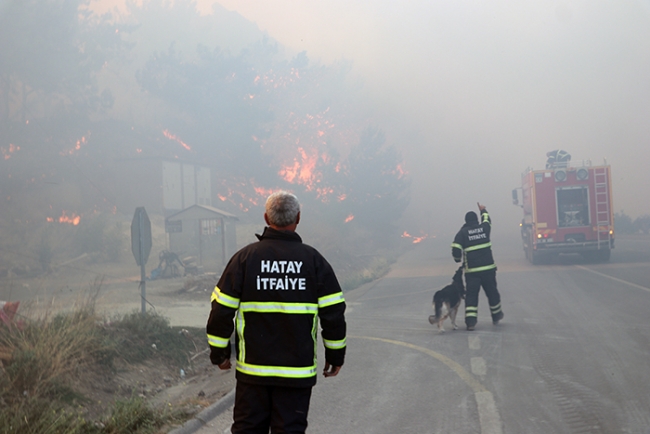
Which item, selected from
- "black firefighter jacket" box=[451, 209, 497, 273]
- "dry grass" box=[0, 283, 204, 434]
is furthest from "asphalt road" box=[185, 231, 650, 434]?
"black firefighter jacket" box=[451, 209, 497, 273]

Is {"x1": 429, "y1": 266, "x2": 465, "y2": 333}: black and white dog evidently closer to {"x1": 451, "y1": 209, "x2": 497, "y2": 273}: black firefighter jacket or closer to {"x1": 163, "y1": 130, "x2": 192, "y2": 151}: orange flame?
{"x1": 451, "y1": 209, "x2": 497, "y2": 273}: black firefighter jacket

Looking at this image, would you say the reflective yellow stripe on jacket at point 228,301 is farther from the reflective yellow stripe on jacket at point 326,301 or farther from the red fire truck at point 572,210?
the red fire truck at point 572,210

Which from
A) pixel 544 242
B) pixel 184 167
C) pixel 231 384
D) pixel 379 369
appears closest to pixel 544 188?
pixel 544 242

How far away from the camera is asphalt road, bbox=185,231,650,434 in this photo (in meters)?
4.77

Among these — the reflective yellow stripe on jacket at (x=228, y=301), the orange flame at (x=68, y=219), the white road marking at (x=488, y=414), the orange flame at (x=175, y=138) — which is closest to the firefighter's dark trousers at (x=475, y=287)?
the white road marking at (x=488, y=414)

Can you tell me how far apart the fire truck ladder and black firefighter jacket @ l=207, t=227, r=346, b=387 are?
19.2 m

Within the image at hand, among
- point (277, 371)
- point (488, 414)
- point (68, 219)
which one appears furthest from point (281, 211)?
point (68, 219)

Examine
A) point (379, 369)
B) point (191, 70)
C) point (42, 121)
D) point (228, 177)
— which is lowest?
point (379, 369)

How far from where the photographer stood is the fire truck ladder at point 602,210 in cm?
1986

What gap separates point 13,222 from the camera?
32.7 metres

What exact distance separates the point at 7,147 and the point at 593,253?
34.5 metres

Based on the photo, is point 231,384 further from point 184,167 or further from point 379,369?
point 184,167

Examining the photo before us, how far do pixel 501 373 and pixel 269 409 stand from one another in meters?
3.97

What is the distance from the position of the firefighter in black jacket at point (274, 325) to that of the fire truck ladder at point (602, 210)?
1921 cm
